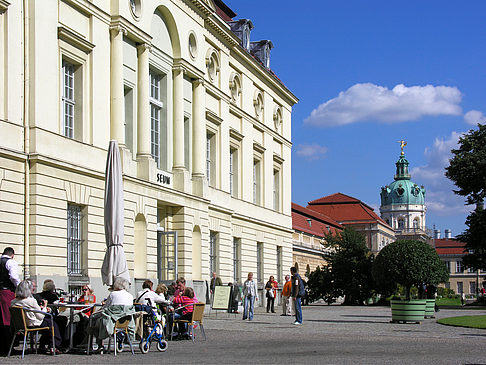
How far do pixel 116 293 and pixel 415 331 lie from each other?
9456 millimetres

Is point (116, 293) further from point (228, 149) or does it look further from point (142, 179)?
point (228, 149)

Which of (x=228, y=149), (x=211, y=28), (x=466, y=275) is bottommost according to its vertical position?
(x=466, y=275)

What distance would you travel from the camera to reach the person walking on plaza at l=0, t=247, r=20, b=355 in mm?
13823

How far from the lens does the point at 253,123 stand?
137 ft

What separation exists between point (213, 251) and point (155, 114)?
8393 mm

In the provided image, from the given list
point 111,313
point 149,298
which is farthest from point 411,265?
point 111,313

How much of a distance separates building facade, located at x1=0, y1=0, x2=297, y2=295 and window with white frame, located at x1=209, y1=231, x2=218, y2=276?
0.23 ft

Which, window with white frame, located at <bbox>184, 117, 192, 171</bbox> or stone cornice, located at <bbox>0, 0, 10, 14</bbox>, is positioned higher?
stone cornice, located at <bbox>0, 0, 10, 14</bbox>

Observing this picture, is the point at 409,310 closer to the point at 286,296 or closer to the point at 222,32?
the point at 286,296

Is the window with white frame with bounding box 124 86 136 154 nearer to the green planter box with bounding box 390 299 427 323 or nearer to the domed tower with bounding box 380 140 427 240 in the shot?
the green planter box with bounding box 390 299 427 323

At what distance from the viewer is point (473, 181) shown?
50.2 m

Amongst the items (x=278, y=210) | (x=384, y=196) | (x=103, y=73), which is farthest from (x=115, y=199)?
(x=384, y=196)

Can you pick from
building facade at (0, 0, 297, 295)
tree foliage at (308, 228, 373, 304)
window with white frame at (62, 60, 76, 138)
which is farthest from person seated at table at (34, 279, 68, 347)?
tree foliage at (308, 228, 373, 304)

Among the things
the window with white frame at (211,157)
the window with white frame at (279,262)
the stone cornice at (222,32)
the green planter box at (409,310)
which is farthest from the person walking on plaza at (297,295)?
the window with white frame at (279,262)
